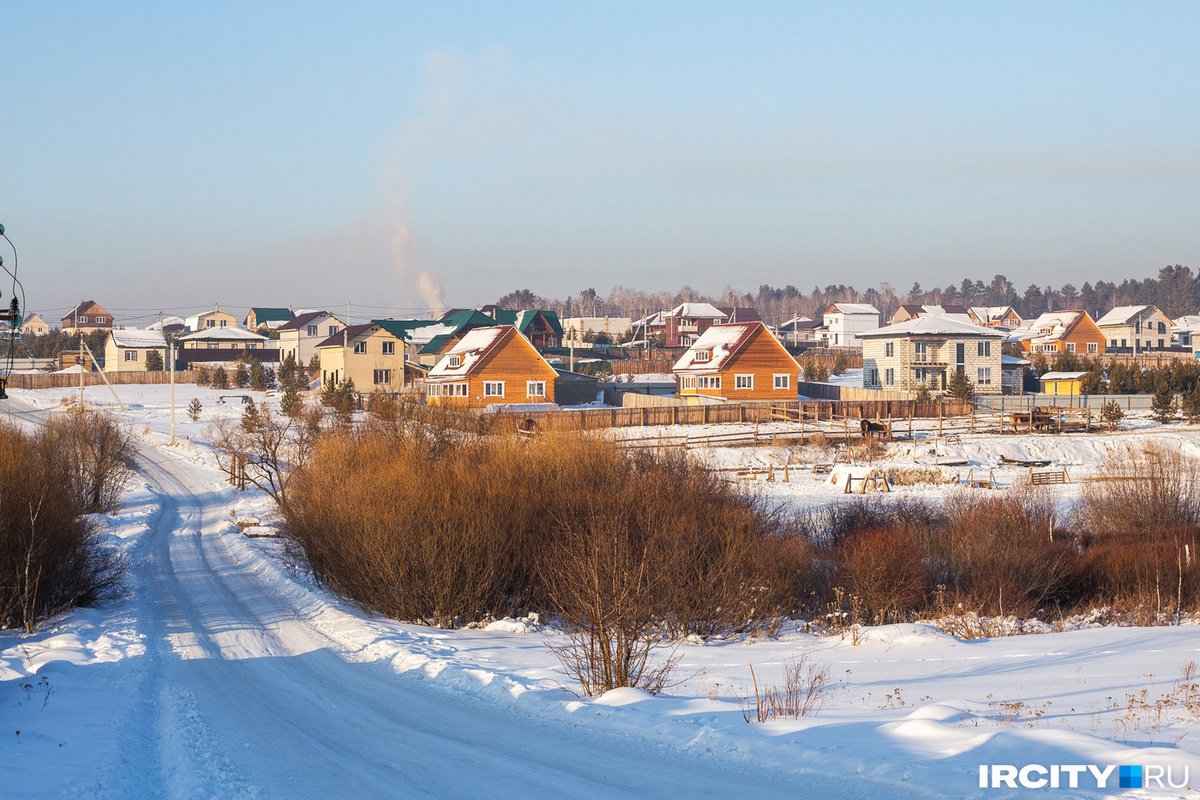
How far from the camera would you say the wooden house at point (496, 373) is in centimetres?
7269

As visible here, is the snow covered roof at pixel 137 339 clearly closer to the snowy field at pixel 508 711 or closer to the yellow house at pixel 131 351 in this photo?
the yellow house at pixel 131 351

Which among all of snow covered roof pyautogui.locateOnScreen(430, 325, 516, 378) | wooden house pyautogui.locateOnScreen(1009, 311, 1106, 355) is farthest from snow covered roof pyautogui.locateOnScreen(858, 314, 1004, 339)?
wooden house pyautogui.locateOnScreen(1009, 311, 1106, 355)

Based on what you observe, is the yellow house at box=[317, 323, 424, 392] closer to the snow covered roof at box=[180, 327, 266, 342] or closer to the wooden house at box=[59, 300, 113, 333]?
the snow covered roof at box=[180, 327, 266, 342]

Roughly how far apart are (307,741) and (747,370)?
67.9 m

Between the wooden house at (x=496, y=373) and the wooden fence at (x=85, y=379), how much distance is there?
3635 cm

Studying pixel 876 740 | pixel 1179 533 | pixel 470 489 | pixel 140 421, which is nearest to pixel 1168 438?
pixel 1179 533

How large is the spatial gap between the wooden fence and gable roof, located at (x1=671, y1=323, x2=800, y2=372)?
4888cm

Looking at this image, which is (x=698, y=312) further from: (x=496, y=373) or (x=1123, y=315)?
(x=496, y=373)

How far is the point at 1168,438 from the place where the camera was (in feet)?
190

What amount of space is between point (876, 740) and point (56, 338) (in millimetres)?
147406

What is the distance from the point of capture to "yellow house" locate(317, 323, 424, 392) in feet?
276

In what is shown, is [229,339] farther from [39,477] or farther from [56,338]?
→ [39,477]

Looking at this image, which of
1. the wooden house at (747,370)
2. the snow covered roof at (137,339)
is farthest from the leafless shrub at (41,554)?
the snow covered roof at (137,339)

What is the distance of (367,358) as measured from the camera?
8500 cm
